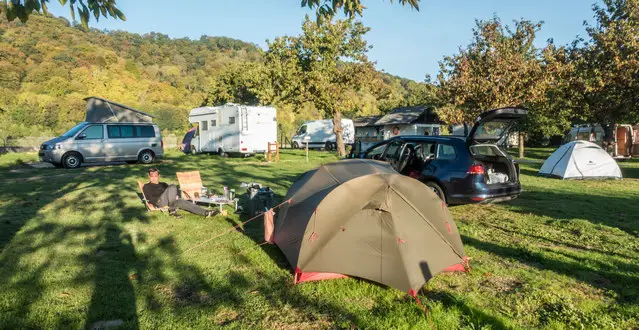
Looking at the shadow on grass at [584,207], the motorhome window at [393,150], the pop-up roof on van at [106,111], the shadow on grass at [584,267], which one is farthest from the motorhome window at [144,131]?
the shadow on grass at [584,267]

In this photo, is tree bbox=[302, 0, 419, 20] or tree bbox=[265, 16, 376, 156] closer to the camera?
tree bbox=[302, 0, 419, 20]

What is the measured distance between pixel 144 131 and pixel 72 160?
Answer: 3.08 m

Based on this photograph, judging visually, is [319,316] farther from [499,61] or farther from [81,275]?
[499,61]

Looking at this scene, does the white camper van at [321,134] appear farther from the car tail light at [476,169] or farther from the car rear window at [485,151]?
the car tail light at [476,169]

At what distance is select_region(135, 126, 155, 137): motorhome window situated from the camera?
17.5 meters

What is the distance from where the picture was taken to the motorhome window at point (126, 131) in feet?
56.0

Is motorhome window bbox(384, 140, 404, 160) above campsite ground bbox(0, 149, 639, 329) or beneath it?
above

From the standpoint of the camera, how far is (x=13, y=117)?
133 feet

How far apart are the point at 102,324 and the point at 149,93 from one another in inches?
2967

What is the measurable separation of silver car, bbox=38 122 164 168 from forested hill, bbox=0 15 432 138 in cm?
1622

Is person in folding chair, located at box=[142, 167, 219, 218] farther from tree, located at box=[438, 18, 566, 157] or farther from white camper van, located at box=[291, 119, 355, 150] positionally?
white camper van, located at box=[291, 119, 355, 150]

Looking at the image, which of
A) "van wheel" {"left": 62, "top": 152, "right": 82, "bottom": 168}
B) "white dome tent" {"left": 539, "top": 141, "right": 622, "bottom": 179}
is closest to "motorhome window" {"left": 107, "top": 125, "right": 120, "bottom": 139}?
"van wheel" {"left": 62, "top": 152, "right": 82, "bottom": 168}

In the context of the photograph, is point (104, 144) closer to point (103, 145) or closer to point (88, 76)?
point (103, 145)

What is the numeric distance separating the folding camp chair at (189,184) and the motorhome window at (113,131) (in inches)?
407
